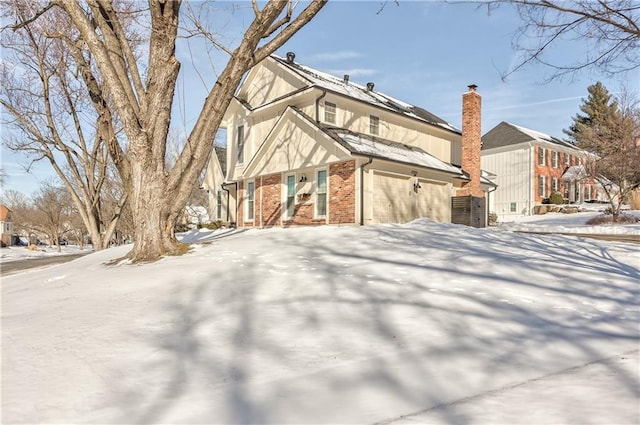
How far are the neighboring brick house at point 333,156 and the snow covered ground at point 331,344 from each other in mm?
7401

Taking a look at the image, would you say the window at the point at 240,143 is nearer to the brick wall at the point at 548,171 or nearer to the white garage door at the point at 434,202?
the white garage door at the point at 434,202

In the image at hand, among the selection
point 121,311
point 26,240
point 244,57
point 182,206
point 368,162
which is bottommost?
point 26,240

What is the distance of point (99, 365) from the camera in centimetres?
268

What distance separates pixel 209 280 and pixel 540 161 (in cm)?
3018

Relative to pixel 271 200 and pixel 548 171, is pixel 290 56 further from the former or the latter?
pixel 548 171

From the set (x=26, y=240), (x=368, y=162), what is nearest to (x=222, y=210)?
(x=368, y=162)

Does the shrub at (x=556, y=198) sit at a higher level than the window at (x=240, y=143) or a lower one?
lower

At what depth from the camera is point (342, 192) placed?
12.7 m

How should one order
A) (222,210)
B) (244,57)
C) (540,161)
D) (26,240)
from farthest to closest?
(26,240), (540,161), (222,210), (244,57)

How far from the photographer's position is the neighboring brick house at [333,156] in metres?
12.7

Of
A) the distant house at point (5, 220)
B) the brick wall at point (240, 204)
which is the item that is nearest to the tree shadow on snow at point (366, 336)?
the brick wall at point (240, 204)

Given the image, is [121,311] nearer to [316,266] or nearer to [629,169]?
[316,266]

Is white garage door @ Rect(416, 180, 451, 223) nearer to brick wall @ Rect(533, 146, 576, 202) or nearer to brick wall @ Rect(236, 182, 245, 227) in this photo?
brick wall @ Rect(236, 182, 245, 227)

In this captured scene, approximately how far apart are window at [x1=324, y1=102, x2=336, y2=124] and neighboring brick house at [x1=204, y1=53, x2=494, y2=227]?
0.04 metres
